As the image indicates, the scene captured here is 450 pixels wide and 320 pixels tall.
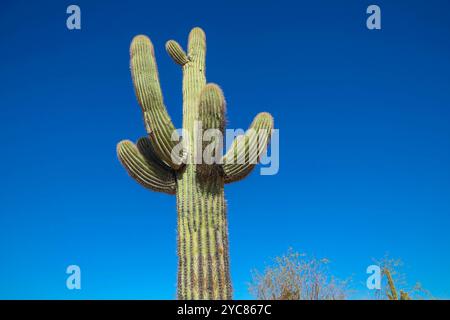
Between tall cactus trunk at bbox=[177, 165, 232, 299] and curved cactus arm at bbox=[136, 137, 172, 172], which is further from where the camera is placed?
curved cactus arm at bbox=[136, 137, 172, 172]

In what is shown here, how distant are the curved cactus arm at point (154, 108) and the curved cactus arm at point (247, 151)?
68 cm

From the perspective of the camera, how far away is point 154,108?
19.3 feet

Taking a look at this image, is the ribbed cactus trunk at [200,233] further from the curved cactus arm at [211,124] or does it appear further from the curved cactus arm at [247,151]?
the curved cactus arm at [247,151]

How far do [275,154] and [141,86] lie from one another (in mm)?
2142

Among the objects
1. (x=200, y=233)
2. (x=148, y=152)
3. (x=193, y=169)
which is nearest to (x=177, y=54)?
(x=148, y=152)

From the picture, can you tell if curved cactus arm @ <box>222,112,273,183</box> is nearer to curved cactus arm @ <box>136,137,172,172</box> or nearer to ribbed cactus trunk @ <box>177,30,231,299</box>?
ribbed cactus trunk @ <box>177,30,231,299</box>

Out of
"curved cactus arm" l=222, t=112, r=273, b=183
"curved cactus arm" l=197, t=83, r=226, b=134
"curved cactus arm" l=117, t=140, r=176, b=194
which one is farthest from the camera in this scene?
"curved cactus arm" l=117, t=140, r=176, b=194

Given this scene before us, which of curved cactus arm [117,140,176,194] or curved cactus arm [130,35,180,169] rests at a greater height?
curved cactus arm [130,35,180,169]

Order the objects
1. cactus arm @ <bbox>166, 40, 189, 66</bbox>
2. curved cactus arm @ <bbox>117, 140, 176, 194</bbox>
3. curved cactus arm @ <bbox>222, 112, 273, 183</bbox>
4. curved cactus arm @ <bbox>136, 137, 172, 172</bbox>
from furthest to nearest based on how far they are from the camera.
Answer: cactus arm @ <bbox>166, 40, 189, 66</bbox>
curved cactus arm @ <bbox>136, 137, 172, 172</bbox>
curved cactus arm @ <bbox>117, 140, 176, 194</bbox>
curved cactus arm @ <bbox>222, 112, 273, 183</bbox>

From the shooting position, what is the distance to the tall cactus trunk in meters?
5.57

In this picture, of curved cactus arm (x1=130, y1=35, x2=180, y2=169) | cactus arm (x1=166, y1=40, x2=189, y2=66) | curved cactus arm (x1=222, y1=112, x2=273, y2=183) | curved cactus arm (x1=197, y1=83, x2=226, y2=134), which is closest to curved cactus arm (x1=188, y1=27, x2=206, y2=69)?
cactus arm (x1=166, y1=40, x2=189, y2=66)

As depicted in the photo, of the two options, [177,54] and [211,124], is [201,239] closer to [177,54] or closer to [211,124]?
[211,124]

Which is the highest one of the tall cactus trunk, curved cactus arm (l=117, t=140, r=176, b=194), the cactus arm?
the cactus arm
